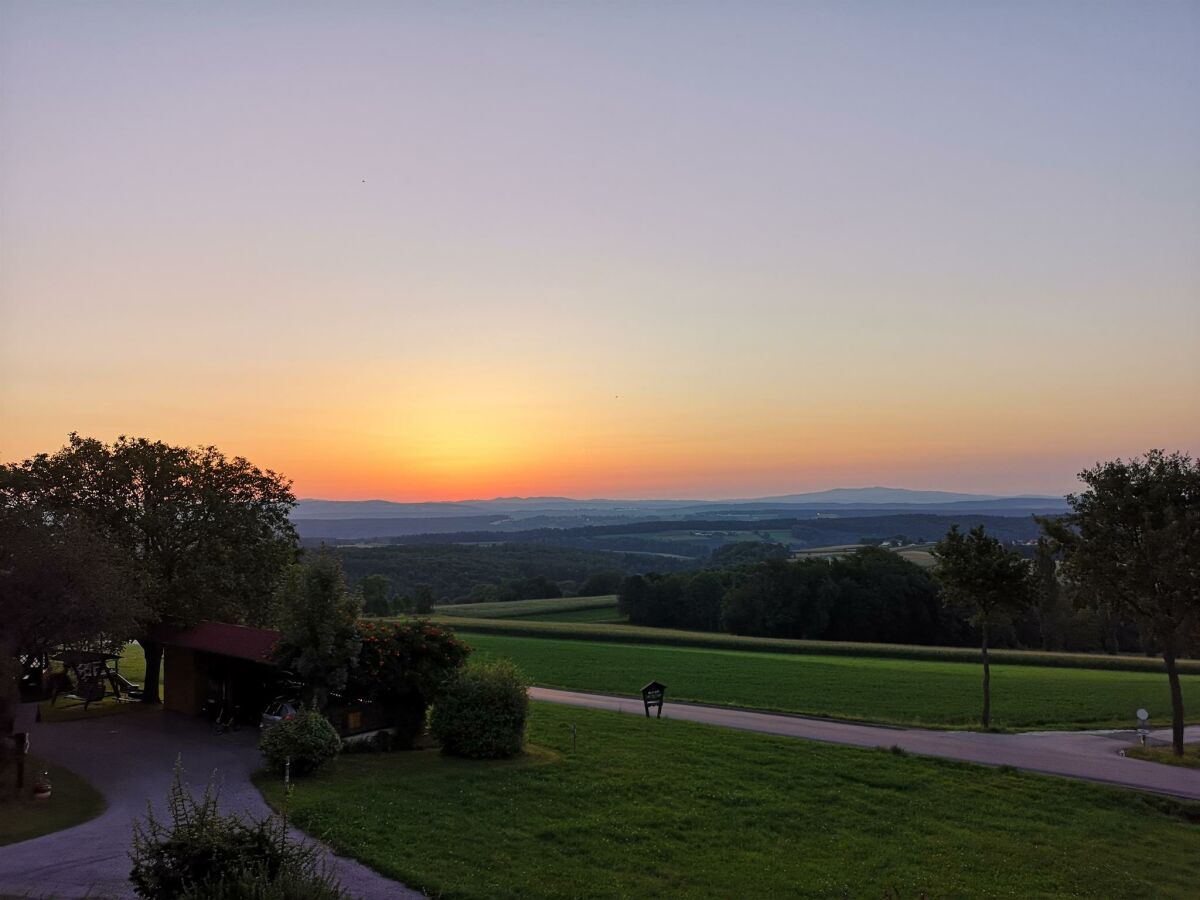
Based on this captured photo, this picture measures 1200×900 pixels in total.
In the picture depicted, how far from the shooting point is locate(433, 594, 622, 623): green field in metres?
76.5

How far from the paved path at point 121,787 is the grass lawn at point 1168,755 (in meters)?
21.1

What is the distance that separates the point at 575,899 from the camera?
37.4 feet

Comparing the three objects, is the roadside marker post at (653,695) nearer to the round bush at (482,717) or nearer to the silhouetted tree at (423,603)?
the round bush at (482,717)

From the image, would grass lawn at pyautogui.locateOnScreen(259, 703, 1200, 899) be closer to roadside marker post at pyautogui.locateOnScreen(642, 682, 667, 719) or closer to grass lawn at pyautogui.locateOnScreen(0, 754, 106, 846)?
grass lawn at pyautogui.locateOnScreen(0, 754, 106, 846)

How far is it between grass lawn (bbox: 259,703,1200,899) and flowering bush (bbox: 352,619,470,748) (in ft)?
4.26

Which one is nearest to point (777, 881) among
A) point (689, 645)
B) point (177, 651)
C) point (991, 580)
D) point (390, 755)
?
point (390, 755)

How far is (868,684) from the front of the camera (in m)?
37.4

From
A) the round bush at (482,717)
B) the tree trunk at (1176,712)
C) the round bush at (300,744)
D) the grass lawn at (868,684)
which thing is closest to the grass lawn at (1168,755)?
the tree trunk at (1176,712)

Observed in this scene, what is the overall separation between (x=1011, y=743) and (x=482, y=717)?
53.1ft

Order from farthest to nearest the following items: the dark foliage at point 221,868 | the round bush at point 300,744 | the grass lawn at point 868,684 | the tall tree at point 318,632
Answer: the grass lawn at point 868,684 → the tall tree at point 318,632 → the round bush at point 300,744 → the dark foliage at point 221,868

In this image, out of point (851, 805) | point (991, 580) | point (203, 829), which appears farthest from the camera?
point (991, 580)

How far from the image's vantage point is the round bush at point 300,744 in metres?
17.6

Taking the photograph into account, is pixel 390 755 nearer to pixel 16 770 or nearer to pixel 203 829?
pixel 16 770

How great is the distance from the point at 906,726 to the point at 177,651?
980 inches
